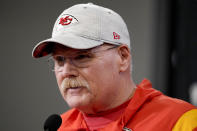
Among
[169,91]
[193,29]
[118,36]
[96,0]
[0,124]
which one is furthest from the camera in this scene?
[0,124]

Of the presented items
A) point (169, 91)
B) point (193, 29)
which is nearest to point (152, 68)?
point (169, 91)

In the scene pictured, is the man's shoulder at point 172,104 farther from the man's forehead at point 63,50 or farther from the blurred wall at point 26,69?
the blurred wall at point 26,69

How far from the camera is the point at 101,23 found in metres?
1.45

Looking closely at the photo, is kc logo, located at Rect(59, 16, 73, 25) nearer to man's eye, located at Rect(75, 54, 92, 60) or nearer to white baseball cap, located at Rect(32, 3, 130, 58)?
white baseball cap, located at Rect(32, 3, 130, 58)

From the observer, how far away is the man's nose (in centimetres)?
140

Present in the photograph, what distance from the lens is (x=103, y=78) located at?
4.63ft

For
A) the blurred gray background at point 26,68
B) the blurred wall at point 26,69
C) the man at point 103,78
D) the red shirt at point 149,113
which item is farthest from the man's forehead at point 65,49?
the blurred wall at point 26,69

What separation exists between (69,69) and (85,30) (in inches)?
7.6

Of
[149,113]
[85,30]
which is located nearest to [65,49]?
[85,30]

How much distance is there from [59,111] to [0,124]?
27.4 inches

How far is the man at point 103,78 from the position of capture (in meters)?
1.38

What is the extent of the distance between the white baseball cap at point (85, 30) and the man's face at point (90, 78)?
0.05 meters

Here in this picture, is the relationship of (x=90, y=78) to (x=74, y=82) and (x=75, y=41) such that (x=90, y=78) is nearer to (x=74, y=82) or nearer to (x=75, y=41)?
(x=74, y=82)

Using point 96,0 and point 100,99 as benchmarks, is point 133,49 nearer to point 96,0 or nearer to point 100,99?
point 96,0
